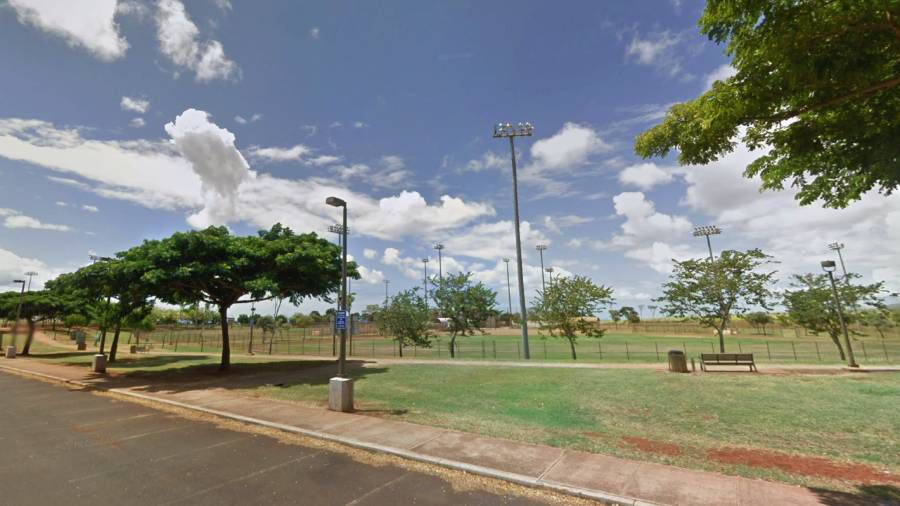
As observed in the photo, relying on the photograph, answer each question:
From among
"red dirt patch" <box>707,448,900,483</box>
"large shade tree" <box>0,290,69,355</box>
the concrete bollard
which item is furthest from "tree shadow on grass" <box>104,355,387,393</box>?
"large shade tree" <box>0,290,69,355</box>

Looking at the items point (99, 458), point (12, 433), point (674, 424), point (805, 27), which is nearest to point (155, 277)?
point (12, 433)

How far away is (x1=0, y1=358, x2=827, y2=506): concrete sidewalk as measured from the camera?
18.1ft

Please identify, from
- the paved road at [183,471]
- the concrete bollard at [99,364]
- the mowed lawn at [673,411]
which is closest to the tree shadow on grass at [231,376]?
the concrete bollard at [99,364]

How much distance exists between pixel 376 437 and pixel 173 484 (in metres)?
3.68

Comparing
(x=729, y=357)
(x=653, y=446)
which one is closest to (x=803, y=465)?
(x=653, y=446)

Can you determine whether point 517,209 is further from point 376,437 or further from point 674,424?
point 376,437

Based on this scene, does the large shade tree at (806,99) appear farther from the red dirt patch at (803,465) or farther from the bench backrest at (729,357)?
the bench backrest at (729,357)

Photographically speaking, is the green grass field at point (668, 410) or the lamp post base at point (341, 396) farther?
the lamp post base at point (341, 396)

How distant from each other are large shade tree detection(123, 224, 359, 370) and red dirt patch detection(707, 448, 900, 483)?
17516 mm

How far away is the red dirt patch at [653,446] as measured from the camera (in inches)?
291

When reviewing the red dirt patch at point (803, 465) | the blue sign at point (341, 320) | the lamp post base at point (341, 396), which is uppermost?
the blue sign at point (341, 320)

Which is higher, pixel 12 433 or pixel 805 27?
pixel 805 27

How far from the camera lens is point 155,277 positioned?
1642cm

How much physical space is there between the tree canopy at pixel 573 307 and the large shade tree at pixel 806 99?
2225 cm
